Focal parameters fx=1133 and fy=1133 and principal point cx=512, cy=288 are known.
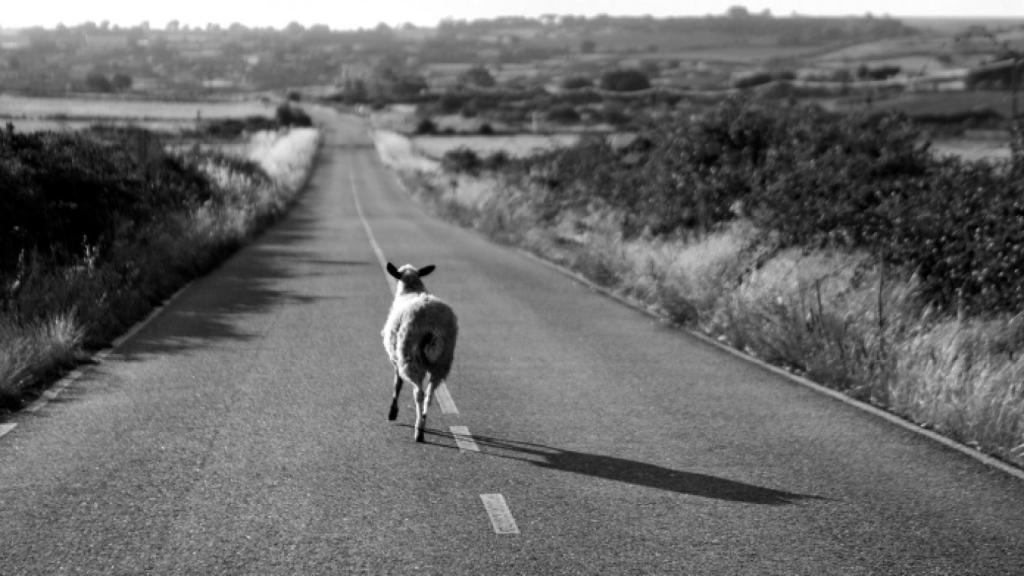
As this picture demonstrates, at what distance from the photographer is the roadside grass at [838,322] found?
31.5 ft

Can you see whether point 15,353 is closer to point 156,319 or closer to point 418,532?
point 156,319

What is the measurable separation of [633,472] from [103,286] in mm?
9649

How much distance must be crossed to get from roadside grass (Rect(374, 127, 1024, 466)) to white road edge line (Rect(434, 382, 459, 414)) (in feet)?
12.7

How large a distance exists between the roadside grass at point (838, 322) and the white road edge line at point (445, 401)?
3.87 metres

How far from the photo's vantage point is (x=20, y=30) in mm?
80500

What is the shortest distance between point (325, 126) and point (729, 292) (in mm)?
120386

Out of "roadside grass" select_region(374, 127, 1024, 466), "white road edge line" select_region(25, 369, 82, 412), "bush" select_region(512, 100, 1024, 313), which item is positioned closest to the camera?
"roadside grass" select_region(374, 127, 1024, 466)

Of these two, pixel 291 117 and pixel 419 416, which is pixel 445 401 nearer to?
pixel 419 416

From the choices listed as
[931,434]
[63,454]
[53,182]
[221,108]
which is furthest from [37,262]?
[221,108]

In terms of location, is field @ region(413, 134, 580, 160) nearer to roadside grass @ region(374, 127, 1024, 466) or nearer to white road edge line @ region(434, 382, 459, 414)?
roadside grass @ region(374, 127, 1024, 466)

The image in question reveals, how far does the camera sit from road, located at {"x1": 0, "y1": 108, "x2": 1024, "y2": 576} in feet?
20.5

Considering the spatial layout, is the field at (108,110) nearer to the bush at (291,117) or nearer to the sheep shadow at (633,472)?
the bush at (291,117)

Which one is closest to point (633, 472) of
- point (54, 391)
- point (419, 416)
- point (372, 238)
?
point (419, 416)

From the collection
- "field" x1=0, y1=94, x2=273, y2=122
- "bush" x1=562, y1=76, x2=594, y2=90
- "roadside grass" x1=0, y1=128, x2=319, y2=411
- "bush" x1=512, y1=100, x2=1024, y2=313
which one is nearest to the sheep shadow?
"roadside grass" x1=0, y1=128, x2=319, y2=411
